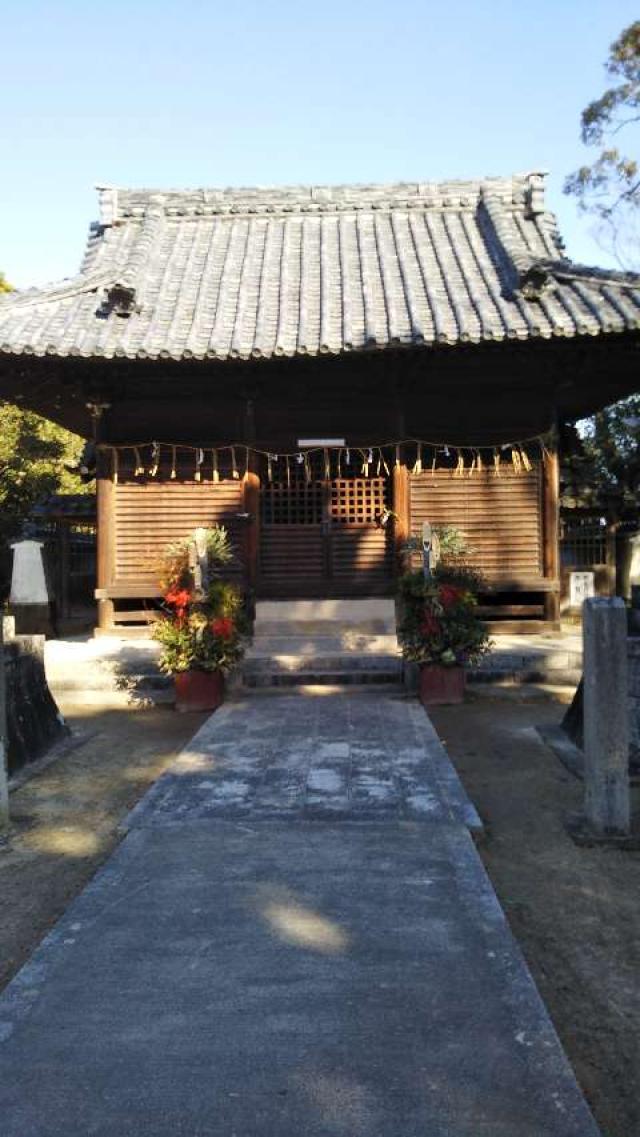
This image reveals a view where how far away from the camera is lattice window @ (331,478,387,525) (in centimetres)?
1155

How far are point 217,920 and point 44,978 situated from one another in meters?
0.73

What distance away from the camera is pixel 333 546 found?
1148 centimetres

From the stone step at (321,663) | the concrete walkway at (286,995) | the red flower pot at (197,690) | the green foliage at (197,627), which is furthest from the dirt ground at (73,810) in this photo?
the stone step at (321,663)

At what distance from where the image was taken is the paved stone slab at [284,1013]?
2.15 m

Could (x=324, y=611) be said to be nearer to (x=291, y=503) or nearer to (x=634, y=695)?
(x=291, y=503)

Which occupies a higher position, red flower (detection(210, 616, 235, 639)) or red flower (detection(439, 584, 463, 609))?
red flower (detection(439, 584, 463, 609))

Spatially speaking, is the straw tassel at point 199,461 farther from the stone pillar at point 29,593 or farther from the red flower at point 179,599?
the red flower at point 179,599

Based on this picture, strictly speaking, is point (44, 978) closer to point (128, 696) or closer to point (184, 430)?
point (128, 696)

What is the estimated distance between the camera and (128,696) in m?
8.85

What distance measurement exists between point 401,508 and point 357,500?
2.44 feet

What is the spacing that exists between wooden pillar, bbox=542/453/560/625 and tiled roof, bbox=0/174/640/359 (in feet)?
7.56

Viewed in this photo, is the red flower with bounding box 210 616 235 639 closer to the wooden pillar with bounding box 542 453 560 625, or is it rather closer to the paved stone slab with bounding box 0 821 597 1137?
the paved stone slab with bounding box 0 821 597 1137

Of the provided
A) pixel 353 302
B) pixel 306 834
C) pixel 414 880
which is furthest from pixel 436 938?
pixel 353 302

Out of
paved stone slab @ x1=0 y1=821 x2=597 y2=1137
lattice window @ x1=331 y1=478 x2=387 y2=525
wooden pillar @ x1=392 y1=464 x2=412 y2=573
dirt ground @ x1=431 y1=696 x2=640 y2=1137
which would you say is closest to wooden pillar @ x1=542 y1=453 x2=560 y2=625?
wooden pillar @ x1=392 y1=464 x2=412 y2=573
